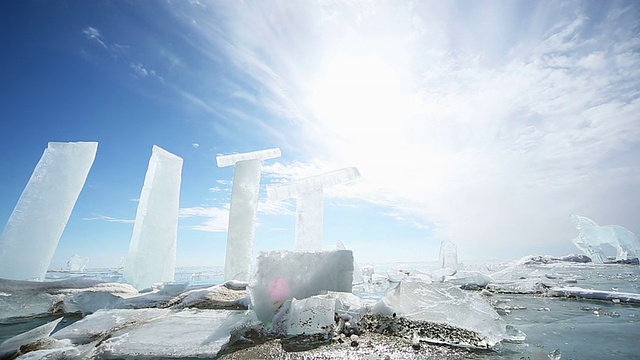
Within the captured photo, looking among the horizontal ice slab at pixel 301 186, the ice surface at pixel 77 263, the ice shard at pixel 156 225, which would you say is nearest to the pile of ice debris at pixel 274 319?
the ice shard at pixel 156 225

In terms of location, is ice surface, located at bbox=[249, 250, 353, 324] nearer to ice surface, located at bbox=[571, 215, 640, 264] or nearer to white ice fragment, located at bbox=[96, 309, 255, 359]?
white ice fragment, located at bbox=[96, 309, 255, 359]

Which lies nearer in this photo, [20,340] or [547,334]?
[20,340]

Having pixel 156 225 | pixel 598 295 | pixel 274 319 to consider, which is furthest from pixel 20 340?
pixel 598 295

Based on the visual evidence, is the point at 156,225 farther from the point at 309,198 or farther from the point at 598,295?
the point at 598,295

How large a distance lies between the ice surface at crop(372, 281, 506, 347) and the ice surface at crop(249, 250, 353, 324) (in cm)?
80

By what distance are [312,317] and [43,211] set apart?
984 cm

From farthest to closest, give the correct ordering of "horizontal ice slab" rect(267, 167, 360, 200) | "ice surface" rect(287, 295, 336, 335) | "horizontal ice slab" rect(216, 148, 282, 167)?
1. "horizontal ice slab" rect(216, 148, 282, 167)
2. "horizontal ice slab" rect(267, 167, 360, 200)
3. "ice surface" rect(287, 295, 336, 335)

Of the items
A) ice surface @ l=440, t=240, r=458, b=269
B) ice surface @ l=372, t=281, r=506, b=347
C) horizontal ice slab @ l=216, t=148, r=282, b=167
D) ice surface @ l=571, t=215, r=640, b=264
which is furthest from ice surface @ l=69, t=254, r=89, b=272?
ice surface @ l=571, t=215, r=640, b=264

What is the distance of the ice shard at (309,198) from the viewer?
30.6 feet

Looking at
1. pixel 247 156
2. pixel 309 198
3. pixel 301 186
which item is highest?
pixel 247 156

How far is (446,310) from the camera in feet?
11.1

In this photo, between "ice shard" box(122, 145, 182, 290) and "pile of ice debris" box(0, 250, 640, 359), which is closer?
"pile of ice debris" box(0, 250, 640, 359)

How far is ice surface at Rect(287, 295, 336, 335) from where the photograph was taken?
3.14 m

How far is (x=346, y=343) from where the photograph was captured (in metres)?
2.79
